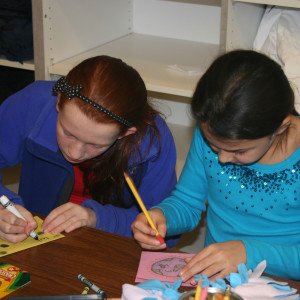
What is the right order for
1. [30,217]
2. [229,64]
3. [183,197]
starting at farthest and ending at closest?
[183,197], [30,217], [229,64]

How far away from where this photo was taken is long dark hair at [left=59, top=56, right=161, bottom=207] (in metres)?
Result: 1.21

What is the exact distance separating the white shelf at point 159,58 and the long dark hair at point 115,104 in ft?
1.29

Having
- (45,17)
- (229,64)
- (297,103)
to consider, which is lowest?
(297,103)

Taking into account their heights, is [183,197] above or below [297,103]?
below

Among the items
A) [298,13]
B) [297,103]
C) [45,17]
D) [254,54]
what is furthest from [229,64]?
[45,17]

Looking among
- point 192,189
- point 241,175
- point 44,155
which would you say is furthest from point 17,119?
point 241,175

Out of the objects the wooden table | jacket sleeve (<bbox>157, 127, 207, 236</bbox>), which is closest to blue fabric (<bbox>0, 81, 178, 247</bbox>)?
jacket sleeve (<bbox>157, 127, 207, 236</bbox>)

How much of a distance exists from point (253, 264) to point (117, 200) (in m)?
0.55

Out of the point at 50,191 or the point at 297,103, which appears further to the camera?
the point at 297,103

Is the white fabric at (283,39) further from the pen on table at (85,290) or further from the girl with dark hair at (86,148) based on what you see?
the pen on table at (85,290)

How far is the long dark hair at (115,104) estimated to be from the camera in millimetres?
1209

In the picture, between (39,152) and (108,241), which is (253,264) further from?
(39,152)

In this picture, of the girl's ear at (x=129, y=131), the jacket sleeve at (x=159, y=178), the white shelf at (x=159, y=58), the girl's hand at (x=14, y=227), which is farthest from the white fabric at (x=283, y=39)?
the girl's hand at (x=14, y=227)

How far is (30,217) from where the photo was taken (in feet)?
3.79
